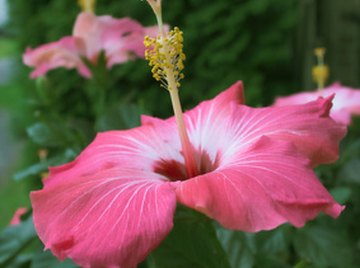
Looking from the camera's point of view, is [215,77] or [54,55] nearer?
[54,55]

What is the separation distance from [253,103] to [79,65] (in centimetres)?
116

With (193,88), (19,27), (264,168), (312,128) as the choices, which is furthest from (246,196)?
(19,27)

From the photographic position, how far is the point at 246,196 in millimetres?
432

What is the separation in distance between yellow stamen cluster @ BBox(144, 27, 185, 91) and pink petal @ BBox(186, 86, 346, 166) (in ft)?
0.26

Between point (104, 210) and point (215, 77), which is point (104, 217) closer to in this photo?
point (104, 210)

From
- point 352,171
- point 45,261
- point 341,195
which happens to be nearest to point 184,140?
point 45,261

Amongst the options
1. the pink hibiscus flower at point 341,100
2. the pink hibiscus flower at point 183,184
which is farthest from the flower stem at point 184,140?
the pink hibiscus flower at point 341,100

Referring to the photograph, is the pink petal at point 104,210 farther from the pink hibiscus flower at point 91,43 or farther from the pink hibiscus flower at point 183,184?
the pink hibiscus flower at point 91,43

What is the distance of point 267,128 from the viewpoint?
Answer: 0.56 m

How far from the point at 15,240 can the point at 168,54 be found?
335 mm

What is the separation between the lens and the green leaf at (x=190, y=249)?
525 mm

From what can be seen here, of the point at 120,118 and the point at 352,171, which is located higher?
the point at 120,118

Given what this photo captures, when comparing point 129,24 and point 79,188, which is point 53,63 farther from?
point 79,188

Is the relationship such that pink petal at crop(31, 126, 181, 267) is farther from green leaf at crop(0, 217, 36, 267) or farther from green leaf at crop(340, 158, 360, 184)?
green leaf at crop(340, 158, 360, 184)
